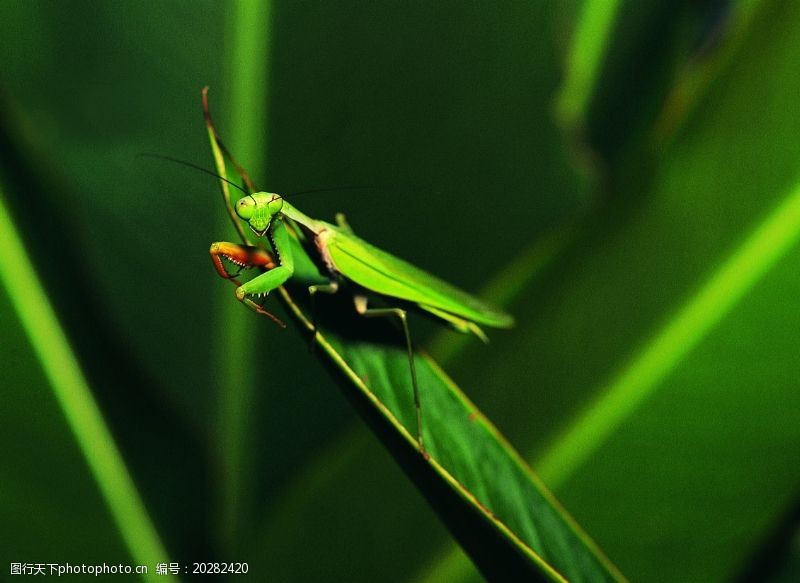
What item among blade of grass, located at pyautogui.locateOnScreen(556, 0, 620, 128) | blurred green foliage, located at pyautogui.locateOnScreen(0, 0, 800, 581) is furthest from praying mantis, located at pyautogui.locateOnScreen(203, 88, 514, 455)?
blade of grass, located at pyautogui.locateOnScreen(556, 0, 620, 128)

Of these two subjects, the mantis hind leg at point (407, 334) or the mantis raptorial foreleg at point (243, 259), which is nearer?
the mantis hind leg at point (407, 334)

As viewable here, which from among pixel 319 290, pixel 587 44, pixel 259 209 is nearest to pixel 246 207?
pixel 259 209

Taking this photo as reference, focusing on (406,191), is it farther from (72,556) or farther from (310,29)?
(72,556)

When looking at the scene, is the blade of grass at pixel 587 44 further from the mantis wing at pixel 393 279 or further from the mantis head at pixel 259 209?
the mantis head at pixel 259 209

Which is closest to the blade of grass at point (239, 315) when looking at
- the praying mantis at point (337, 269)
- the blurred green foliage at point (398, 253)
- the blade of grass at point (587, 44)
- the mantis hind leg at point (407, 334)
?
the blurred green foliage at point (398, 253)

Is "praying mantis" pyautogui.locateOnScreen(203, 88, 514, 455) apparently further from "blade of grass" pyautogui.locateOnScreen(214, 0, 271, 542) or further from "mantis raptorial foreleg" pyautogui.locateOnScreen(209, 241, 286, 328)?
"blade of grass" pyautogui.locateOnScreen(214, 0, 271, 542)

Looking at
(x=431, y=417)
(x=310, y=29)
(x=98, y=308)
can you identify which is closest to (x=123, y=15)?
(x=310, y=29)

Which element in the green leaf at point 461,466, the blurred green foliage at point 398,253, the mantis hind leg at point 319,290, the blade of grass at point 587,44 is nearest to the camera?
the green leaf at point 461,466
